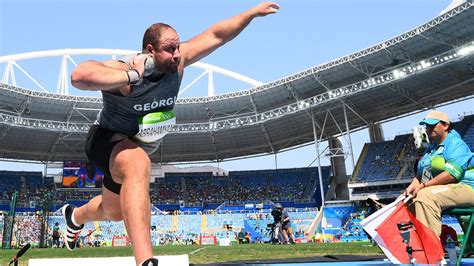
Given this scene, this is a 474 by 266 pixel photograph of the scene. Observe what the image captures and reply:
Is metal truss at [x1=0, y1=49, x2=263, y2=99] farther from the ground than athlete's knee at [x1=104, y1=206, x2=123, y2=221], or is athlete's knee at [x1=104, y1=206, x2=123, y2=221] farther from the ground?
metal truss at [x1=0, y1=49, x2=263, y2=99]

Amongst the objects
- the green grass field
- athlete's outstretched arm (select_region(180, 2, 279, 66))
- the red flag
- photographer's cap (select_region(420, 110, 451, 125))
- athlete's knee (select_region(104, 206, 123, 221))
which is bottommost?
the green grass field

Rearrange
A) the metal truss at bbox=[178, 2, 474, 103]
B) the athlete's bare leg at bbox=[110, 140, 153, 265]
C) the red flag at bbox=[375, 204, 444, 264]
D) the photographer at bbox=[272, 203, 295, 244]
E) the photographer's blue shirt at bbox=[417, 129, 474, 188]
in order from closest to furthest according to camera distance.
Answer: the athlete's bare leg at bbox=[110, 140, 153, 265], the red flag at bbox=[375, 204, 444, 264], the photographer's blue shirt at bbox=[417, 129, 474, 188], the photographer at bbox=[272, 203, 295, 244], the metal truss at bbox=[178, 2, 474, 103]

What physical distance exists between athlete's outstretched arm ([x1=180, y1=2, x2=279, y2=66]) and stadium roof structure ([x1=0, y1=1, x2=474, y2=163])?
78.2 feet

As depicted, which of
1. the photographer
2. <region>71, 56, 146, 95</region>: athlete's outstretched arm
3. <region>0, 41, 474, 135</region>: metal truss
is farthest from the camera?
<region>0, 41, 474, 135</region>: metal truss

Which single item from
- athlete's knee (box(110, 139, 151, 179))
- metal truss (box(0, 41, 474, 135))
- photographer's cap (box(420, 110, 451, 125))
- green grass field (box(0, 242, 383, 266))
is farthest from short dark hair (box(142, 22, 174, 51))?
metal truss (box(0, 41, 474, 135))

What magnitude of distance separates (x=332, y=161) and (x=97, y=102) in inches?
876

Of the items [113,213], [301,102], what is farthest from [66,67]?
[113,213]

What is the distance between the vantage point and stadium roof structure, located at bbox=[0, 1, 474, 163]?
2647 centimetres

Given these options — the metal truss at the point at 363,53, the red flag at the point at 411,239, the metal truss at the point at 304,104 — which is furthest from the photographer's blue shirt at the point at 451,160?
the metal truss at the point at 304,104

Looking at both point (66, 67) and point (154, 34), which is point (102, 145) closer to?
point (154, 34)

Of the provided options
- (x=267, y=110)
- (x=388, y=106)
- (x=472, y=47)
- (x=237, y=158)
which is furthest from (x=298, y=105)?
(x=237, y=158)

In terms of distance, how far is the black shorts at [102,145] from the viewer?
10.00ft

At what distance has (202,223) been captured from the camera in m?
34.5

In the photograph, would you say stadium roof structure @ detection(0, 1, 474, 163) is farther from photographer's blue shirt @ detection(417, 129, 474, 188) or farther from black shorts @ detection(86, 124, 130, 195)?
black shorts @ detection(86, 124, 130, 195)
